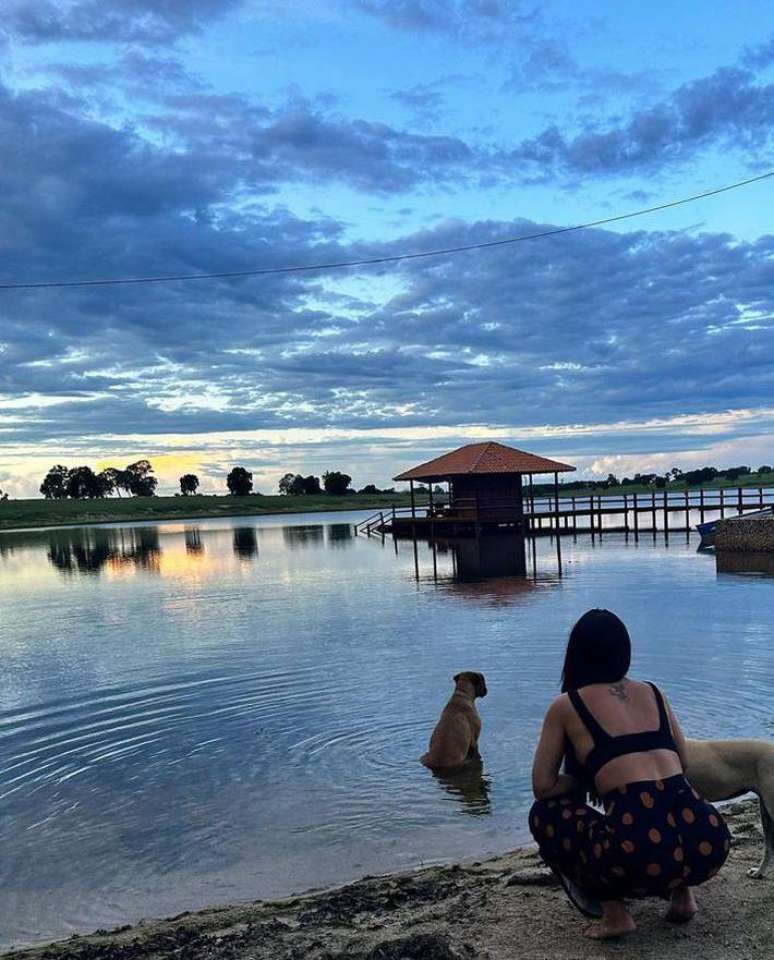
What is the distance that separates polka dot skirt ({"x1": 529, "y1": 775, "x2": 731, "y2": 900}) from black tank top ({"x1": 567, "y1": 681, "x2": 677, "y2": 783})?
0.48ft

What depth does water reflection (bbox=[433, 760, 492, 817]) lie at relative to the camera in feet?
25.2

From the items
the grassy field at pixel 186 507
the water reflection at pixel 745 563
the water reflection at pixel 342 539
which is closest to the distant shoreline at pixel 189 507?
the grassy field at pixel 186 507

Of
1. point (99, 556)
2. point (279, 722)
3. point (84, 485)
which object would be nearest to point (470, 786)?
point (279, 722)

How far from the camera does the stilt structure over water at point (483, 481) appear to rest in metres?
51.4

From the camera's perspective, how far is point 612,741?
4102mm

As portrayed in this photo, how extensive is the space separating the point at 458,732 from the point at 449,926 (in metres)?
3.99

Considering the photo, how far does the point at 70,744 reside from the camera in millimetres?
10719

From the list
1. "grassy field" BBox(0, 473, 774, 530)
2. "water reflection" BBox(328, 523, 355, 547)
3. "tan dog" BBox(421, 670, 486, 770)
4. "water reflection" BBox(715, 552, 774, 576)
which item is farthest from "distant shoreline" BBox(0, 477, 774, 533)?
"tan dog" BBox(421, 670, 486, 770)

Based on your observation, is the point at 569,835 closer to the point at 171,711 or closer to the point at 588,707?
the point at 588,707

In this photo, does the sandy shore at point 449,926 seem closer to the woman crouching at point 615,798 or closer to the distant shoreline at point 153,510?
the woman crouching at point 615,798

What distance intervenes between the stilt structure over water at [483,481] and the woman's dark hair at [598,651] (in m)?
46.1

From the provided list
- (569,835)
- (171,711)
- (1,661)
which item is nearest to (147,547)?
(1,661)

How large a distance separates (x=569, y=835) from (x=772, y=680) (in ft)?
30.3

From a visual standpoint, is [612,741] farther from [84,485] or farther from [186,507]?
[84,485]
